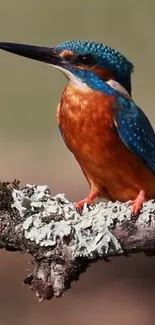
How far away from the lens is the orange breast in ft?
5.37

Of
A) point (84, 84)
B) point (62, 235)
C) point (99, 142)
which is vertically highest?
point (84, 84)

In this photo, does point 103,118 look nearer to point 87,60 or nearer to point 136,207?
point 87,60

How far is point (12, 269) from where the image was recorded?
3.06 meters

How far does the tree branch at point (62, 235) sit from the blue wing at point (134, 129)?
25 cm

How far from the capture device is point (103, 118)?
5.38 feet

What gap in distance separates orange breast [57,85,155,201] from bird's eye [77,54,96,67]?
2.1 inches

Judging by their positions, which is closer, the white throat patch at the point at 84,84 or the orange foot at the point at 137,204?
the orange foot at the point at 137,204

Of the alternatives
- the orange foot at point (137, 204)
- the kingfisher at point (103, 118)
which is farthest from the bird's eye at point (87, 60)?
the orange foot at point (137, 204)

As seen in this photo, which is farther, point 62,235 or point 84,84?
point 84,84

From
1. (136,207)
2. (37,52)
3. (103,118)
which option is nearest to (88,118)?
(103,118)

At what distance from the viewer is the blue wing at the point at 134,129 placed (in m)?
1.64

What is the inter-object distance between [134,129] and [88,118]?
0.09 metres

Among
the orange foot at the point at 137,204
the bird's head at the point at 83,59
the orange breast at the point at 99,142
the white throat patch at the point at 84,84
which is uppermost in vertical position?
the bird's head at the point at 83,59

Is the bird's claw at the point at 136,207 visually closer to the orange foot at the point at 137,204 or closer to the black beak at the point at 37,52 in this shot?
the orange foot at the point at 137,204
